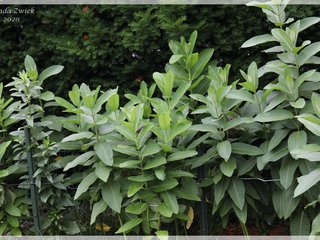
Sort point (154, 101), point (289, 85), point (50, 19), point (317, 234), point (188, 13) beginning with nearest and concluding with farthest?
point (317, 234) → point (289, 85) → point (154, 101) → point (188, 13) → point (50, 19)

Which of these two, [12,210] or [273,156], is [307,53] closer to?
[273,156]

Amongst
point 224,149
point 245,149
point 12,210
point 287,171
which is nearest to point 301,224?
point 287,171

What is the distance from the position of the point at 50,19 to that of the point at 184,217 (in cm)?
225

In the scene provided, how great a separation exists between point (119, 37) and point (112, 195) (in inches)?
61.8

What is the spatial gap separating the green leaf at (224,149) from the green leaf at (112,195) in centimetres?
67

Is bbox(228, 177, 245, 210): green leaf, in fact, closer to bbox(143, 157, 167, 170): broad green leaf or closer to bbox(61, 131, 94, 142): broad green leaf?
bbox(143, 157, 167, 170): broad green leaf

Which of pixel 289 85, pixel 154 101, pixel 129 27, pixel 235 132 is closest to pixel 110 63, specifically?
pixel 129 27

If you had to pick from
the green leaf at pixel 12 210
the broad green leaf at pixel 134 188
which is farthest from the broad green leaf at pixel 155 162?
the green leaf at pixel 12 210

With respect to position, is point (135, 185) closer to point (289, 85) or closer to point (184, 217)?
point (184, 217)

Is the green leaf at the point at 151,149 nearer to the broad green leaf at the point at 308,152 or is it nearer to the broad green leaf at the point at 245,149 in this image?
the broad green leaf at the point at 245,149

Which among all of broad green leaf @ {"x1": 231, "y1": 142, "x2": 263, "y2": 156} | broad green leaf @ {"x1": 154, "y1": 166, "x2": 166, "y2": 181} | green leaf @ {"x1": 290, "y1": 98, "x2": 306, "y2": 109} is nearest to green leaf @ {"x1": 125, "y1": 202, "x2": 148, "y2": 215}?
broad green leaf @ {"x1": 154, "y1": 166, "x2": 166, "y2": 181}

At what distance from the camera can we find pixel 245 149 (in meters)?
3.28

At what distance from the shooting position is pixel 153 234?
3430 millimetres

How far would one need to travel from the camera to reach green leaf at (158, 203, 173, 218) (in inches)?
123
